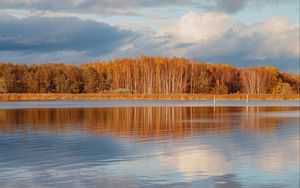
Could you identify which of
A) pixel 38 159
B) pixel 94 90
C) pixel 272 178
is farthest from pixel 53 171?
pixel 94 90

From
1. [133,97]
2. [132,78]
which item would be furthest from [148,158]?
[132,78]

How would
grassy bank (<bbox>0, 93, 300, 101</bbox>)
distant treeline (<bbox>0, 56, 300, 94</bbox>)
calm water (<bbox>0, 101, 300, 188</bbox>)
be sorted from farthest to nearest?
distant treeline (<bbox>0, 56, 300, 94</bbox>)
grassy bank (<bbox>0, 93, 300, 101</bbox>)
calm water (<bbox>0, 101, 300, 188</bbox>)

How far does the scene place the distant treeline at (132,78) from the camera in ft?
304

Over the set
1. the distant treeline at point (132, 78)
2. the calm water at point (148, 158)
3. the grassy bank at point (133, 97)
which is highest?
the distant treeline at point (132, 78)

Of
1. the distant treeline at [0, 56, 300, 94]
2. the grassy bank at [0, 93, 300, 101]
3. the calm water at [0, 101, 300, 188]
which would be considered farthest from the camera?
the distant treeline at [0, 56, 300, 94]

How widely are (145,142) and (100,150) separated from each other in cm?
238

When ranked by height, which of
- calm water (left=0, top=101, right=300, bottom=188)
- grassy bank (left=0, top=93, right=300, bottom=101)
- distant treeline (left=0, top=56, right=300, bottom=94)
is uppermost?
distant treeline (left=0, top=56, right=300, bottom=94)

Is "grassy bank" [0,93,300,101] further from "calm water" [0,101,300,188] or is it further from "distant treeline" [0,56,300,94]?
"calm water" [0,101,300,188]

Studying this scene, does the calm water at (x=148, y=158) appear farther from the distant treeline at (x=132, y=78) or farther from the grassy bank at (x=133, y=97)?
the distant treeline at (x=132, y=78)

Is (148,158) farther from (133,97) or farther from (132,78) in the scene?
(132,78)

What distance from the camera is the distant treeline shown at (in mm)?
92625

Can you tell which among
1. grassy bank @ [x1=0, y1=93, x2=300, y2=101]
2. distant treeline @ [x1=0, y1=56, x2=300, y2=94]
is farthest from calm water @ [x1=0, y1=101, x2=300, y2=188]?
distant treeline @ [x1=0, y1=56, x2=300, y2=94]

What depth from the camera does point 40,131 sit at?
21094 mm

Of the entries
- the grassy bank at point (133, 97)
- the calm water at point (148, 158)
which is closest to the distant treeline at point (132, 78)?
the grassy bank at point (133, 97)
